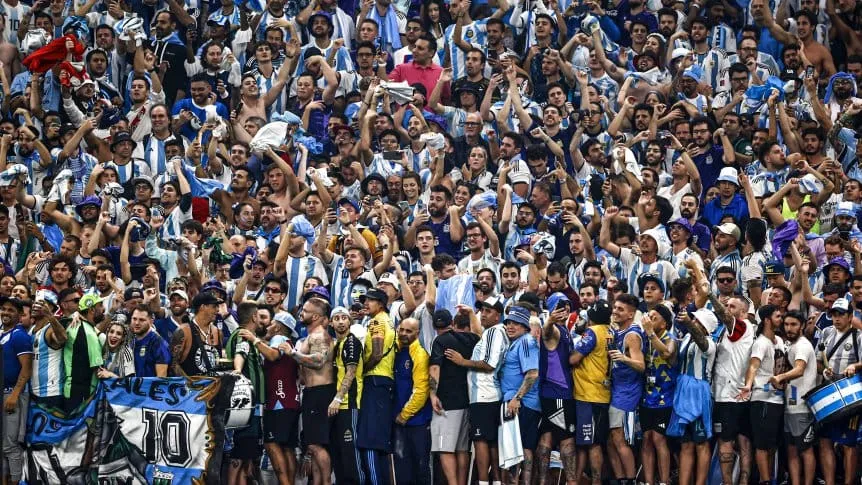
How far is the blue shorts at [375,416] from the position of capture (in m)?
17.2

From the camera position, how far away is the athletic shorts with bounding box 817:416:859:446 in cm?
1645

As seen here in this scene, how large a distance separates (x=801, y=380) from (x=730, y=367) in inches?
28.2

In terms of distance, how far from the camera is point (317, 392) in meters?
17.3

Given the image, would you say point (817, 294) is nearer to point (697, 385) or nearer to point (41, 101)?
point (697, 385)

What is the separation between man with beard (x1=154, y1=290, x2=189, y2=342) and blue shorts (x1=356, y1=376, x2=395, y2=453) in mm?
2054

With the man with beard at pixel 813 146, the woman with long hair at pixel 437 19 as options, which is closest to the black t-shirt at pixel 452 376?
the man with beard at pixel 813 146

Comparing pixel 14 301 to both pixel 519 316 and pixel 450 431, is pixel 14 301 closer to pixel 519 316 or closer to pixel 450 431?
pixel 450 431

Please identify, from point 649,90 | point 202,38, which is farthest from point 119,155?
point 649,90

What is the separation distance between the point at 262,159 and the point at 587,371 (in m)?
6.57

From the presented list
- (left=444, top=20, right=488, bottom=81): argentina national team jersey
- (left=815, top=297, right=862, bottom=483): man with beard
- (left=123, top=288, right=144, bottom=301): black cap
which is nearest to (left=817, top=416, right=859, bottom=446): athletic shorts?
(left=815, top=297, right=862, bottom=483): man with beard

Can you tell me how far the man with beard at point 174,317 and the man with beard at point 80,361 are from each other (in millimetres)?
725

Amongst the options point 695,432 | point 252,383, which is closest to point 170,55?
point 252,383

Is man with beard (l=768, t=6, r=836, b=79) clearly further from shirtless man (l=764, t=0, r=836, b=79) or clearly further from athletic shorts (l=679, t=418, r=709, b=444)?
athletic shorts (l=679, t=418, r=709, b=444)

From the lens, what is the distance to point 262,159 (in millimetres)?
21828
